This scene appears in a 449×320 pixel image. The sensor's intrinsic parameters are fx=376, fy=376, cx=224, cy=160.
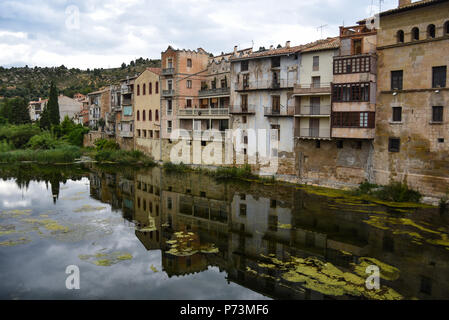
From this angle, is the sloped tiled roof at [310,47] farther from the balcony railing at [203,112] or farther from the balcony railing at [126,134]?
the balcony railing at [126,134]

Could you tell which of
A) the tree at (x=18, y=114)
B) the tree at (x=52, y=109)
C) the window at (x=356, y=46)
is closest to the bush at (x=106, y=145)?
the tree at (x=52, y=109)

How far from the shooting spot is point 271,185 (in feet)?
102

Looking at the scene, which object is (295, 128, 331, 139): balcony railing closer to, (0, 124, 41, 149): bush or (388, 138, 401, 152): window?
(388, 138, 401, 152): window

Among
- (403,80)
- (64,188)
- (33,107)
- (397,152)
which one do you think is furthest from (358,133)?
(33,107)

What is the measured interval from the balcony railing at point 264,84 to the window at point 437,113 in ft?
36.0

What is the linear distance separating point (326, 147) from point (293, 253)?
14922 mm

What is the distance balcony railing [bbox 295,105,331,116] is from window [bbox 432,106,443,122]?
7245mm

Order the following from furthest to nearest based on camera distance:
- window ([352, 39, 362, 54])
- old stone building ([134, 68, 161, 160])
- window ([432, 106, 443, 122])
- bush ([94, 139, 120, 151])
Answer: bush ([94, 139, 120, 151]), old stone building ([134, 68, 161, 160]), window ([352, 39, 362, 54]), window ([432, 106, 443, 122])

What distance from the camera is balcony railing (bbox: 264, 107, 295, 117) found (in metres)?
31.5

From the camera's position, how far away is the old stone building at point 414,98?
77.6ft

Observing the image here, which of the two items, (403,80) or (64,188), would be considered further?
(64,188)

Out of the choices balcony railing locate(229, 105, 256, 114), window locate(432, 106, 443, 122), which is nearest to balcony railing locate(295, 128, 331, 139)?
balcony railing locate(229, 105, 256, 114)

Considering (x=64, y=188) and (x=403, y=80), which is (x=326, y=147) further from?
(x=64, y=188)

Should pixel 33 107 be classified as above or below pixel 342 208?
above
